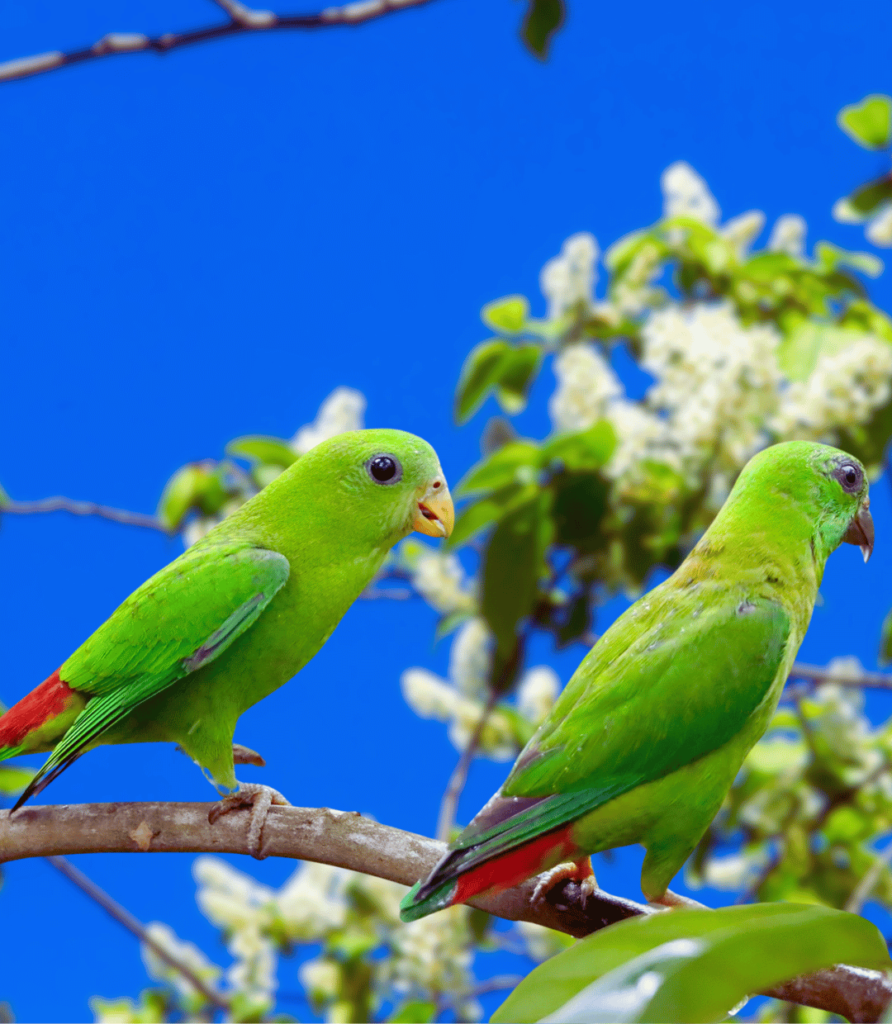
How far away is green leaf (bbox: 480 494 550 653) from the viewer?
1.74 meters

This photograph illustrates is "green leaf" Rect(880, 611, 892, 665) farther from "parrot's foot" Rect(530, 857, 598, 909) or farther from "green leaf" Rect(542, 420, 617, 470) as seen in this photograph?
"parrot's foot" Rect(530, 857, 598, 909)

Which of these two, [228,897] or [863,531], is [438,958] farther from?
[863,531]

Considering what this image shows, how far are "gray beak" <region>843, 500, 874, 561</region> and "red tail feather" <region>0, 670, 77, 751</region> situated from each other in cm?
59

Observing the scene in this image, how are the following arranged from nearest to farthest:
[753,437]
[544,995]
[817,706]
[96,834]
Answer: [544,995], [96,834], [753,437], [817,706]

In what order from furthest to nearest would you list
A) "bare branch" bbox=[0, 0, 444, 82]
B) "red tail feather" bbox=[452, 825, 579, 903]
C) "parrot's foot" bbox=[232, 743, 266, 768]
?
"bare branch" bbox=[0, 0, 444, 82], "parrot's foot" bbox=[232, 743, 266, 768], "red tail feather" bbox=[452, 825, 579, 903]

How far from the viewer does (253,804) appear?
77cm

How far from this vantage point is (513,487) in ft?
5.76

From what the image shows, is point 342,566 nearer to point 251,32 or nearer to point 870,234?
point 251,32

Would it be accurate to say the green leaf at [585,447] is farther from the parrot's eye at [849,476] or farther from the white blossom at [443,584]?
the parrot's eye at [849,476]

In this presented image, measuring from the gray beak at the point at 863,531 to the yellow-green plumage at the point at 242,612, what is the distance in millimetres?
300

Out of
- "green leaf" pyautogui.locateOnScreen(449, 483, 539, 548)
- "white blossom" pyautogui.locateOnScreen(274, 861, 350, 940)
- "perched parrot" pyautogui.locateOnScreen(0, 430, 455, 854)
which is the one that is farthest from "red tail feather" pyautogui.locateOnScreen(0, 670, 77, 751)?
"white blossom" pyautogui.locateOnScreen(274, 861, 350, 940)

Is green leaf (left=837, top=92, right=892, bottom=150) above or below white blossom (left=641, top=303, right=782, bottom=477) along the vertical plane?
above

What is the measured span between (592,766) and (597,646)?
0.11 meters

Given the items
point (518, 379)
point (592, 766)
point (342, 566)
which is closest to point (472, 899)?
point (592, 766)
